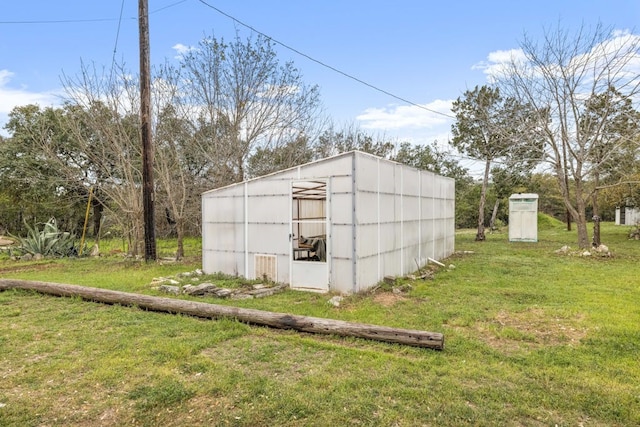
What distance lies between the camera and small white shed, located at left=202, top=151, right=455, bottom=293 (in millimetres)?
6801

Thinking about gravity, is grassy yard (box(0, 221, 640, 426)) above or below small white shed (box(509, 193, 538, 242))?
below

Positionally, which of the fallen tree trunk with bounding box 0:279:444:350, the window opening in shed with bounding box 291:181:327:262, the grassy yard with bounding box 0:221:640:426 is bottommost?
the grassy yard with bounding box 0:221:640:426

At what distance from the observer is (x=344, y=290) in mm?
6777

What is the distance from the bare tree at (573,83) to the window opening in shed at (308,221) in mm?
7361

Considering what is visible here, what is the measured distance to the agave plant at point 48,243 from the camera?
39.9ft

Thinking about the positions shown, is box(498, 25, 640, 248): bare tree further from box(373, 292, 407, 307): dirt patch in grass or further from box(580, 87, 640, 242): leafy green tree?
box(373, 292, 407, 307): dirt patch in grass

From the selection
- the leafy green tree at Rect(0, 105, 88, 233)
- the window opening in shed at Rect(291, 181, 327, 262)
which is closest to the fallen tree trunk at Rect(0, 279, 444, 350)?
the window opening in shed at Rect(291, 181, 327, 262)

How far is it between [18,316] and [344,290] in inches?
197

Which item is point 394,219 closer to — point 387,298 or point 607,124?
point 387,298

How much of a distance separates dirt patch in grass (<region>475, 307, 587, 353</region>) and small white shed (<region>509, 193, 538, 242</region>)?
12940mm

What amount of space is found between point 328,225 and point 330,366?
142 inches

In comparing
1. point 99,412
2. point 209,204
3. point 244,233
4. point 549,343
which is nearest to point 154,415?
point 99,412

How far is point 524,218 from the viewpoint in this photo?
16.9 m

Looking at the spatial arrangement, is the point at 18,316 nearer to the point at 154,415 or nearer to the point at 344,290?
the point at 154,415
